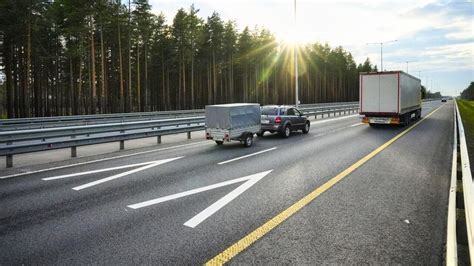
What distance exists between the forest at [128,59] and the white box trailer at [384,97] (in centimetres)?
2650

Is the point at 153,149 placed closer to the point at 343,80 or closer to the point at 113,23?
the point at 113,23

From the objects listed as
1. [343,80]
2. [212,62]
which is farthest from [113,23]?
[343,80]

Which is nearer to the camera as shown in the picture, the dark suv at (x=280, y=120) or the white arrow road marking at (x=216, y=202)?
the white arrow road marking at (x=216, y=202)

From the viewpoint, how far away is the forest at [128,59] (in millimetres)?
34969

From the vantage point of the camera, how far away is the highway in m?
4.11

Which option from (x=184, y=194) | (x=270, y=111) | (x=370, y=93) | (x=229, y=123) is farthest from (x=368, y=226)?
(x=370, y=93)

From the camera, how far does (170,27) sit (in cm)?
5309

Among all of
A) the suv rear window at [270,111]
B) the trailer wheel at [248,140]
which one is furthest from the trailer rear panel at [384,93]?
the trailer wheel at [248,140]

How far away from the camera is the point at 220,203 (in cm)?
609

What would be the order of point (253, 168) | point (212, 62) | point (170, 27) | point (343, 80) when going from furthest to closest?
point (343, 80)
point (212, 62)
point (170, 27)
point (253, 168)

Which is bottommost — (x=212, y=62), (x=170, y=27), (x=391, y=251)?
(x=391, y=251)

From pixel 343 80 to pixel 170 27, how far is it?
83577mm

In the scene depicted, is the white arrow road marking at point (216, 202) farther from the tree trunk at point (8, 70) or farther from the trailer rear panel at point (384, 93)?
the tree trunk at point (8, 70)

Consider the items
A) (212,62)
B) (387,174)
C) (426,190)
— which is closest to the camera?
(426,190)
